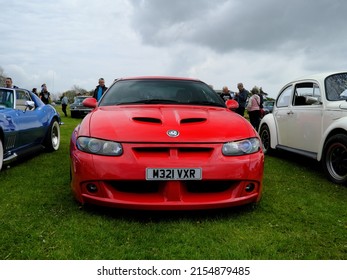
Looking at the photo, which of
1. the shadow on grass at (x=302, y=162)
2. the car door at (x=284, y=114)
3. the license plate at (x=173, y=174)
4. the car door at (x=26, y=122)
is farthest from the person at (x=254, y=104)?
the license plate at (x=173, y=174)

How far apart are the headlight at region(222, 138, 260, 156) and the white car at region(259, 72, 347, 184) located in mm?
1795

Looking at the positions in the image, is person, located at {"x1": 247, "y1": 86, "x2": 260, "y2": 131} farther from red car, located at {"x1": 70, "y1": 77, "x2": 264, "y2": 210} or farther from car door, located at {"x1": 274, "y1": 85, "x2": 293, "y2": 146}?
red car, located at {"x1": 70, "y1": 77, "x2": 264, "y2": 210}

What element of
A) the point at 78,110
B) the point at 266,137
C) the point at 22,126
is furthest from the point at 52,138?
the point at 78,110

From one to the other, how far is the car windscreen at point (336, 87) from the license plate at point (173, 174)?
3.07 meters

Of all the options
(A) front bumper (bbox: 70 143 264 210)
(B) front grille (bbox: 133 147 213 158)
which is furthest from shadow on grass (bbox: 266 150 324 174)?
(B) front grille (bbox: 133 147 213 158)

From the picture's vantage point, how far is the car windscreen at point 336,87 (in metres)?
4.91

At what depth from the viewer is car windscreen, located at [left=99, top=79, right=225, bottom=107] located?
13.5 feet

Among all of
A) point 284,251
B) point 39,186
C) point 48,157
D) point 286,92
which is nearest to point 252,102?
point 286,92

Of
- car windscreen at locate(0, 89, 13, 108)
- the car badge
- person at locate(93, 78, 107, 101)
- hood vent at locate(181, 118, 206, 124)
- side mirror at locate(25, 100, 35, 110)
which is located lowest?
the car badge

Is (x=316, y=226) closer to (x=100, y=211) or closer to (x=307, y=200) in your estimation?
(x=307, y=200)

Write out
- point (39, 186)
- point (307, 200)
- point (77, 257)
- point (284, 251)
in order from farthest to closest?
point (39, 186), point (307, 200), point (284, 251), point (77, 257)

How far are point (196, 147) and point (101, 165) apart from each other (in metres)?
0.81

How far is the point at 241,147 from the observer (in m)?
3.08
